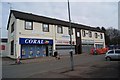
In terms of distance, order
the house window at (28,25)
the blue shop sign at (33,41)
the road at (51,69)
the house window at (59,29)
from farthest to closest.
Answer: the house window at (59,29) < the house window at (28,25) < the blue shop sign at (33,41) < the road at (51,69)

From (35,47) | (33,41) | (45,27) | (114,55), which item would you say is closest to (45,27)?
(45,27)

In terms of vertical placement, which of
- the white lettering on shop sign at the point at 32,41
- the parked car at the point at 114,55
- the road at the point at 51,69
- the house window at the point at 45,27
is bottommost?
the road at the point at 51,69

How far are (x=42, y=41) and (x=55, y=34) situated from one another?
434 cm

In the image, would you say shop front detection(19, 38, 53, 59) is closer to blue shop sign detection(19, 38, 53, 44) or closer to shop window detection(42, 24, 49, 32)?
blue shop sign detection(19, 38, 53, 44)

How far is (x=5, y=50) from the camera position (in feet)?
157

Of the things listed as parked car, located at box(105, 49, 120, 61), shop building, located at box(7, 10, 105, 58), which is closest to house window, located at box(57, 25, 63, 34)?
shop building, located at box(7, 10, 105, 58)

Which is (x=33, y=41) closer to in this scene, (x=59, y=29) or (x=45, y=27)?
(x=45, y=27)

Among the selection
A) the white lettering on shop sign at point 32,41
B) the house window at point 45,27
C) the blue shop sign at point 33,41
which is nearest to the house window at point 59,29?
the house window at point 45,27

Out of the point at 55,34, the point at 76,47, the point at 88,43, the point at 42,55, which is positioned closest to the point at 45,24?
the point at 55,34

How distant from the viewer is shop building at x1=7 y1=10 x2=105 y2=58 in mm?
35000

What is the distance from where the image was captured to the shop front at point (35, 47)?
116 feet

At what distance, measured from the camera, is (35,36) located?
3747 cm

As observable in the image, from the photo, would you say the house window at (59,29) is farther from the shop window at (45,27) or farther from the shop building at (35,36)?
the shop window at (45,27)

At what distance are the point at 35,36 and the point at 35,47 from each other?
6.55 feet
